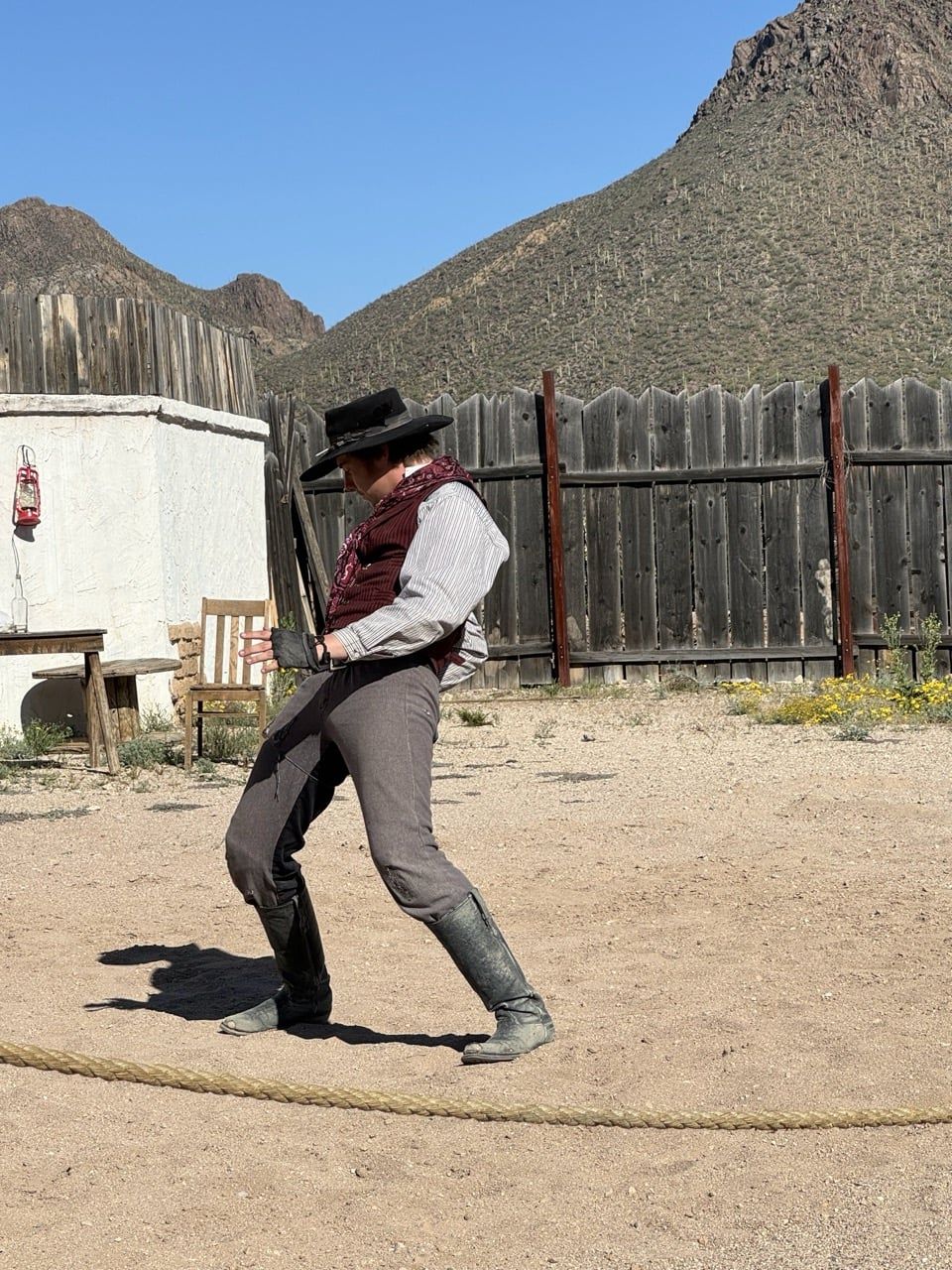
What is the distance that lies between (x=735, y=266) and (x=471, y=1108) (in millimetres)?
45258

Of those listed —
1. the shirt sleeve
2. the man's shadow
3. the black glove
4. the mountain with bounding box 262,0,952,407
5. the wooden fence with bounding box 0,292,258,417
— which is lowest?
the man's shadow

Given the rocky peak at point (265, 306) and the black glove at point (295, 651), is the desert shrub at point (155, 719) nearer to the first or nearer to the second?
the black glove at point (295, 651)

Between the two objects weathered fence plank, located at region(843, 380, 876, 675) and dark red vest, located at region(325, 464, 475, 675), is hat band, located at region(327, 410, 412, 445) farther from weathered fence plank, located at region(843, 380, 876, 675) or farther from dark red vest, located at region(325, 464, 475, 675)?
weathered fence plank, located at region(843, 380, 876, 675)

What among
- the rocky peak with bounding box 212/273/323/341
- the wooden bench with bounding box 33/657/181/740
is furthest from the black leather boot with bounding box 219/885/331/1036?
the rocky peak with bounding box 212/273/323/341

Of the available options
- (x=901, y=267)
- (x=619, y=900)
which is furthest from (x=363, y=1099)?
(x=901, y=267)

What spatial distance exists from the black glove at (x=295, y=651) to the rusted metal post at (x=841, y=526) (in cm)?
905

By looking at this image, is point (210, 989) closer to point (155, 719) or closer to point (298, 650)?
point (298, 650)

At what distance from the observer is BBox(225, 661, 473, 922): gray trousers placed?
4.13 metres

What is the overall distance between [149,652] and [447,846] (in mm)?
4476

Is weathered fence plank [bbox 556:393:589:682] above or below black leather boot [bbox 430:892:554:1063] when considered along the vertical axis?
above

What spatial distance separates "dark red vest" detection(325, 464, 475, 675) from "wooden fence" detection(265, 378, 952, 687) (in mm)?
8591

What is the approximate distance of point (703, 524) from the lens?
12852 mm

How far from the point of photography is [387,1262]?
3.09m

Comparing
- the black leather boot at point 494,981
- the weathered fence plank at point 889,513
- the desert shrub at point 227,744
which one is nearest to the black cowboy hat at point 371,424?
the black leather boot at point 494,981
